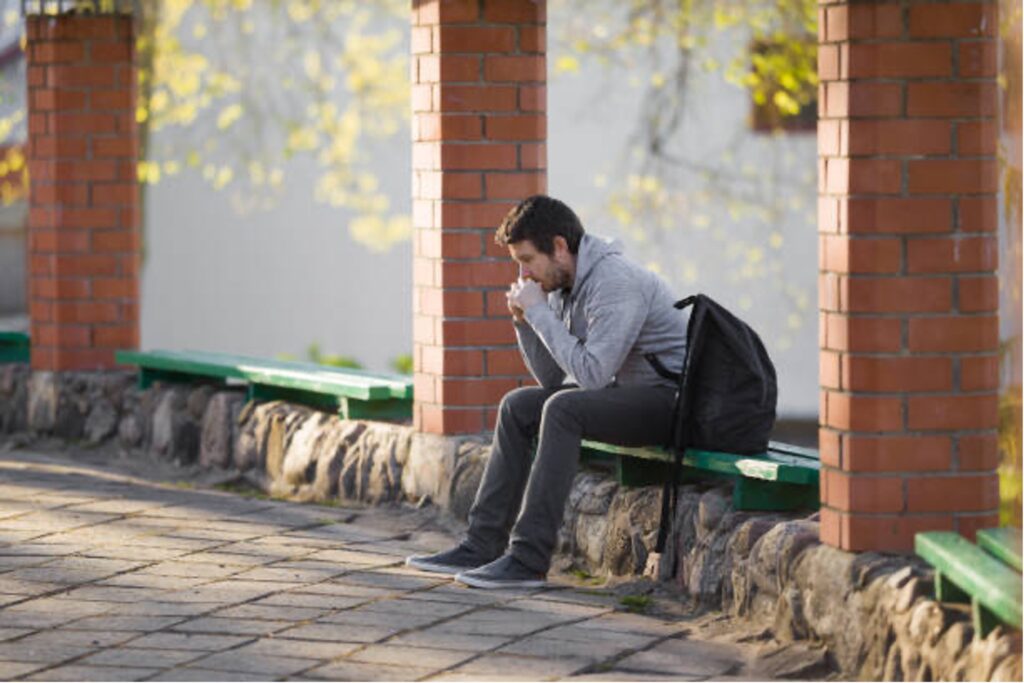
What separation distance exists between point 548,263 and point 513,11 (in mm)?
1350

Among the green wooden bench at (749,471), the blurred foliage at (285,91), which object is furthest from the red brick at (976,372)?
the blurred foliage at (285,91)

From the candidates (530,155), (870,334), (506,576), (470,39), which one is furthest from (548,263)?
(870,334)

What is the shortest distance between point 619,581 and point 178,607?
1.35 meters

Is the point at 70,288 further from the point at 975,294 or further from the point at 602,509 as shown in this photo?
the point at 975,294

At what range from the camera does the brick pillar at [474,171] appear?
790 centimetres

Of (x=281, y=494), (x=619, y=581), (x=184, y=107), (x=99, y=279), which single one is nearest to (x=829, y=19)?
(x=619, y=581)

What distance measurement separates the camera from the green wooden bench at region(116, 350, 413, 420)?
856 cm

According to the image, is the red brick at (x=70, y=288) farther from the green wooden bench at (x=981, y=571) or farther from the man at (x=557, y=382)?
the green wooden bench at (x=981, y=571)

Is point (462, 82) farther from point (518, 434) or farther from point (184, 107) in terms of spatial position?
point (184, 107)

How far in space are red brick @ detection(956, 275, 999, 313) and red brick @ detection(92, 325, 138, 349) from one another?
538 cm

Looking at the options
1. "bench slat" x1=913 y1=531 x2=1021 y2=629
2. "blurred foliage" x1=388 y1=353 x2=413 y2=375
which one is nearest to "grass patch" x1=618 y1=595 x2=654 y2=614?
"bench slat" x1=913 y1=531 x2=1021 y2=629

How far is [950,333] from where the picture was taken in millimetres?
5730

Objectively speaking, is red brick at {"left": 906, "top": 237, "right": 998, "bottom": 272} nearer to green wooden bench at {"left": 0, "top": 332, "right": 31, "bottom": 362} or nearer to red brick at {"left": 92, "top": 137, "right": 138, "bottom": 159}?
red brick at {"left": 92, "top": 137, "right": 138, "bottom": 159}

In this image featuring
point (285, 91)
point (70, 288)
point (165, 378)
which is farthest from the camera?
point (285, 91)
